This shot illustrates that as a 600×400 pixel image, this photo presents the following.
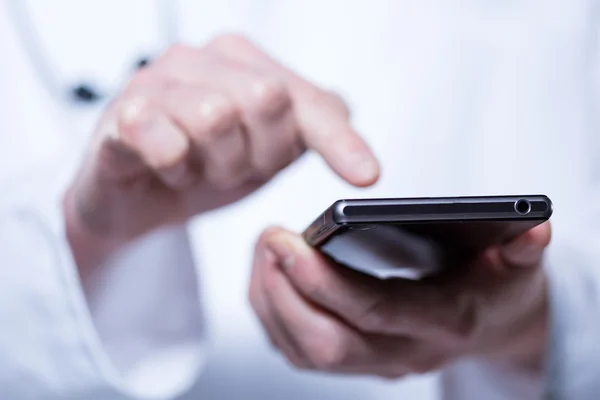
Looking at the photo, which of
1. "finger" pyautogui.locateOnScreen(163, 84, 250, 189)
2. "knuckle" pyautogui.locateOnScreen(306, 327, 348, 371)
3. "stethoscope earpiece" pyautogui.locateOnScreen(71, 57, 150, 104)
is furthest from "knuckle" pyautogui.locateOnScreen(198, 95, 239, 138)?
"stethoscope earpiece" pyautogui.locateOnScreen(71, 57, 150, 104)

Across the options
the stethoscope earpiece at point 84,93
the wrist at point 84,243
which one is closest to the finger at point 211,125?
the wrist at point 84,243

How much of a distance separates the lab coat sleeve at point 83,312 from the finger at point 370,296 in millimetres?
169

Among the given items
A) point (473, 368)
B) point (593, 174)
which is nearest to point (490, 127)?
point (593, 174)

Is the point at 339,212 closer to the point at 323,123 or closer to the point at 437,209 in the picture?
the point at 437,209

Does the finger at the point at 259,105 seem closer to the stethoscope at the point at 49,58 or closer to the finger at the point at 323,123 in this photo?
the finger at the point at 323,123

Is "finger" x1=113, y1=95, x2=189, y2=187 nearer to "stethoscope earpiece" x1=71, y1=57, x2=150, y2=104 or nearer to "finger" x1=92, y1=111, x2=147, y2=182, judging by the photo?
"finger" x1=92, y1=111, x2=147, y2=182

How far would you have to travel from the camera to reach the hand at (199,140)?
0.32 meters

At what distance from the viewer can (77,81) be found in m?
0.54

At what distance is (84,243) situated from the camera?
45 cm

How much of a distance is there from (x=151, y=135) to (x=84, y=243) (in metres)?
0.16

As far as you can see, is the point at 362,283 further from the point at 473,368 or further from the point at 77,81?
the point at 77,81

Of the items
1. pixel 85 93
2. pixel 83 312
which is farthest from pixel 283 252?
pixel 85 93

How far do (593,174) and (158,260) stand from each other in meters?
0.31

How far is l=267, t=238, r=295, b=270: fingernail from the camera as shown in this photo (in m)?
0.29
